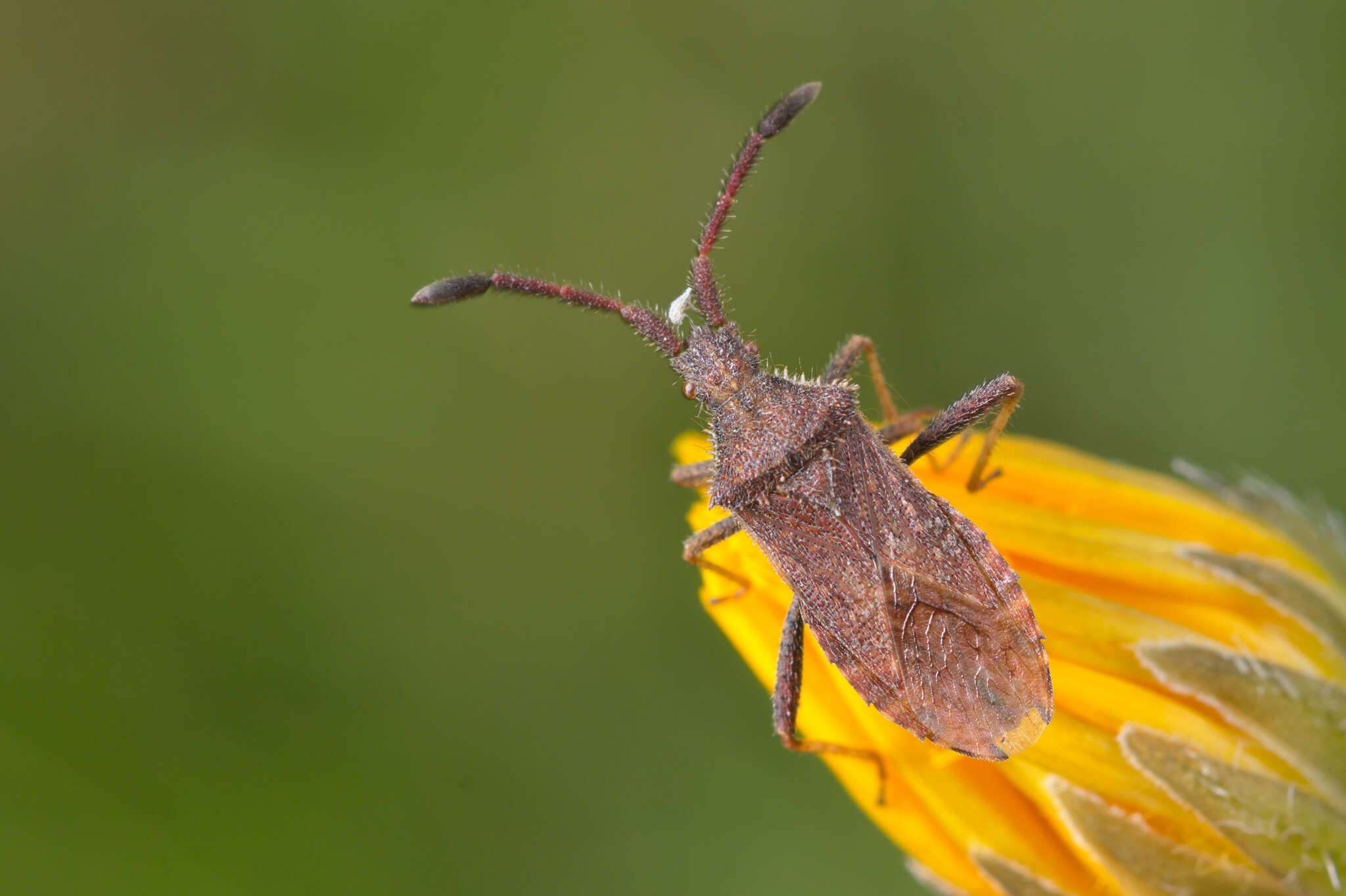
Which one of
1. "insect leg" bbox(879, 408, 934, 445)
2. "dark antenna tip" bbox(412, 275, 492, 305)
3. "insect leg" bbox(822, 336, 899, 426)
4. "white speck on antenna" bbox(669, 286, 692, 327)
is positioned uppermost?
"dark antenna tip" bbox(412, 275, 492, 305)

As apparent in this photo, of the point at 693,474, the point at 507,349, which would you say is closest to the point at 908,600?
the point at 693,474

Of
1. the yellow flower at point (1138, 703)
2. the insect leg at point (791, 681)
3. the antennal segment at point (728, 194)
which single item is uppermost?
the antennal segment at point (728, 194)

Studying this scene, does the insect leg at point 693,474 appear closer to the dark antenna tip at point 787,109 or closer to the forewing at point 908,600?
the forewing at point 908,600

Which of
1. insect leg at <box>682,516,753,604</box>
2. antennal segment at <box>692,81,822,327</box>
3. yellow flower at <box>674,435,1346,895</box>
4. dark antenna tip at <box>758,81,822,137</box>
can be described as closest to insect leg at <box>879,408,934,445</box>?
yellow flower at <box>674,435,1346,895</box>

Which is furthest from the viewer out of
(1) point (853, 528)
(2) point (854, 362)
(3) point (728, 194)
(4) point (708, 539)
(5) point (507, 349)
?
(5) point (507, 349)

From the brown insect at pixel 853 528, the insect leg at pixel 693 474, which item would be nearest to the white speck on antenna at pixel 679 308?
the brown insect at pixel 853 528

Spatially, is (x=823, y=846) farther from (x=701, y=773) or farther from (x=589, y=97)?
(x=589, y=97)

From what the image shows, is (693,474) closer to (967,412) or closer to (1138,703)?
(967,412)

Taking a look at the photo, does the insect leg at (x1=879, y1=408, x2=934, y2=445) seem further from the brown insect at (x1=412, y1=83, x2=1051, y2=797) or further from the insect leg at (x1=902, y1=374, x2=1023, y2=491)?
the insect leg at (x1=902, y1=374, x2=1023, y2=491)
